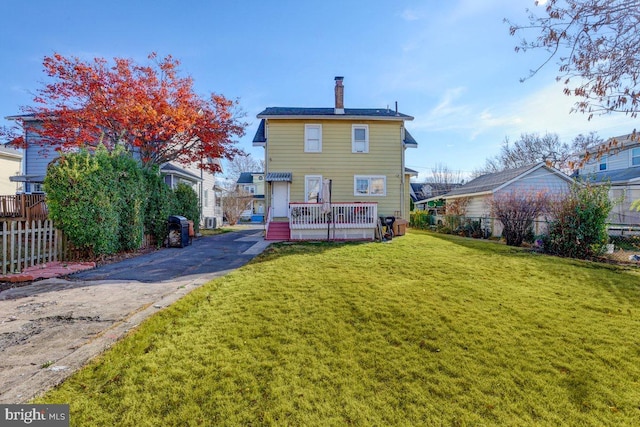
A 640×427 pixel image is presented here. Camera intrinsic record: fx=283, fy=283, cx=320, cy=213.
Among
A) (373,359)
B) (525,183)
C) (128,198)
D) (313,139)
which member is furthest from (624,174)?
(128,198)

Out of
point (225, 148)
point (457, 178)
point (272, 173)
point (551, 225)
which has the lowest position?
point (551, 225)

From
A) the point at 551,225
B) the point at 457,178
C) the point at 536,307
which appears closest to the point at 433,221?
the point at 551,225

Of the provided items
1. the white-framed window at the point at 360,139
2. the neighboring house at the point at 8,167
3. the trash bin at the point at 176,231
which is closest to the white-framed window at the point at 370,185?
the white-framed window at the point at 360,139

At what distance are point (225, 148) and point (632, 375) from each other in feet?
48.0

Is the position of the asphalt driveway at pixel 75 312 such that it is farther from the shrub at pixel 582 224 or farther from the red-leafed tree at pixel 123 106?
the shrub at pixel 582 224

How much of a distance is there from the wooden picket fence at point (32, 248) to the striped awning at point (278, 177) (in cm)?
851

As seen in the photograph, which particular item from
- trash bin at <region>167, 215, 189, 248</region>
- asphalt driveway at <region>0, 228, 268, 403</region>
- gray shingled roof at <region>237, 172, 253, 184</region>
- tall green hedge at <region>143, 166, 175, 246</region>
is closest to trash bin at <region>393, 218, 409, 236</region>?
asphalt driveway at <region>0, 228, 268, 403</region>

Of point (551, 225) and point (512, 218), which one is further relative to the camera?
point (512, 218)

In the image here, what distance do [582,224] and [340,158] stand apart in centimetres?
1006

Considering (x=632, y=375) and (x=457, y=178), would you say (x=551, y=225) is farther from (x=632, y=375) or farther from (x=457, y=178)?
(x=457, y=178)

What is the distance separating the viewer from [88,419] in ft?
7.11

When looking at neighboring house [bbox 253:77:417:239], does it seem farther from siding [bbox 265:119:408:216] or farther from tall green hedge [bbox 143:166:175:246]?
tall green hedge [bbox 143:166:175:246]

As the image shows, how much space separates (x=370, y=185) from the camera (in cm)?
1527

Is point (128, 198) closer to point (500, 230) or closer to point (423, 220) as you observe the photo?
point (500, 230)
